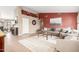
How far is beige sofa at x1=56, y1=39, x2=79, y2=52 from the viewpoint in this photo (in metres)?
2.29

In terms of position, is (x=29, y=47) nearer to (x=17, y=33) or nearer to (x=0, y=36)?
(x=17, y=33)

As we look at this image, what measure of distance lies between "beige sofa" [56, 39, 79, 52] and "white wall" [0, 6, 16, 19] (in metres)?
1.09

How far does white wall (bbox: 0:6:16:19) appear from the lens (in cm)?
215

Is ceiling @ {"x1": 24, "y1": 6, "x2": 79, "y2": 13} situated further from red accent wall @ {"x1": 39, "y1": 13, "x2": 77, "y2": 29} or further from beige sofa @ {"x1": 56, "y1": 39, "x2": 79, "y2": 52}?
beige sofa @ {"x1": 56, "y1": 39, "x2": 79, "y2": 52}

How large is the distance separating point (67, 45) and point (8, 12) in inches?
56.4

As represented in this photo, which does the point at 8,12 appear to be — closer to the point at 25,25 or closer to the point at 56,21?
the point at 25,25

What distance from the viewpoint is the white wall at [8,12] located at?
7.06 feet

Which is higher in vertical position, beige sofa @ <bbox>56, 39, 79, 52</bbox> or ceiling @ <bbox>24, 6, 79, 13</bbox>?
ceiling @ <bbox>24, 6, 79, 13</bbox>

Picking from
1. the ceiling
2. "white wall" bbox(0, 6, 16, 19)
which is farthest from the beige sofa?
"white wall" bbox(0, 6, 16, 19)

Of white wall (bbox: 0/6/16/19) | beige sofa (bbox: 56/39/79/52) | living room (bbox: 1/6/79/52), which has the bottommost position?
beige sofa (bbox: 56/39/79/52)

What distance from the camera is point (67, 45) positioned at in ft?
8.00

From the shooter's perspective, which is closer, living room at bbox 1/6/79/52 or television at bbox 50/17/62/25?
living room at bbox 1/6/79/52
